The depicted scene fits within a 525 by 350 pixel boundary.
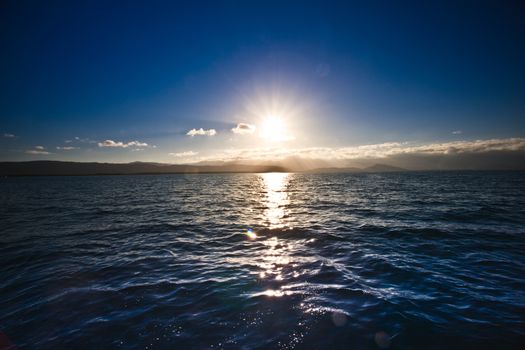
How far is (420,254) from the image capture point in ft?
39.0

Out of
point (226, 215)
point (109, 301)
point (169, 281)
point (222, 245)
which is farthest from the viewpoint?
point (226, 215)

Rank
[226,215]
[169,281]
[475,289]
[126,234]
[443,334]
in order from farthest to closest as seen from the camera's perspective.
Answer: [226,215] < [126,234] < [169,281] < [475,289] < [443,334]

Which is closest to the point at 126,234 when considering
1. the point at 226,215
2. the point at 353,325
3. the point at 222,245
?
the point at 222,245

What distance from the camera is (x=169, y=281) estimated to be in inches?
356

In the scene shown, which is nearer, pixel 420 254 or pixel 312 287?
pixel 312 287

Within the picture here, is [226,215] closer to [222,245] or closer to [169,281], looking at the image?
[222,245]

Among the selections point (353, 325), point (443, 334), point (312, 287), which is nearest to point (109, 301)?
point (312, 287)

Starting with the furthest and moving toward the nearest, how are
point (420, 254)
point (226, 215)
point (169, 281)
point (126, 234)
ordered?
point (226, 215)
point (126, 234)
point (420, 254)
point (169, 281)

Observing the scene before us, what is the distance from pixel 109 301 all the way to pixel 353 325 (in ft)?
23.3

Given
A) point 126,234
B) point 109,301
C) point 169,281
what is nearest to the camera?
point 109,301

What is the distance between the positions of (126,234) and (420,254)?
57.4ft

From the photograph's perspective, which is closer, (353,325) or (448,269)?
(353,325)

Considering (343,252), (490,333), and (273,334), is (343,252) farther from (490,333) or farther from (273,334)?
(273,334)

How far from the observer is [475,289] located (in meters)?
8.16
